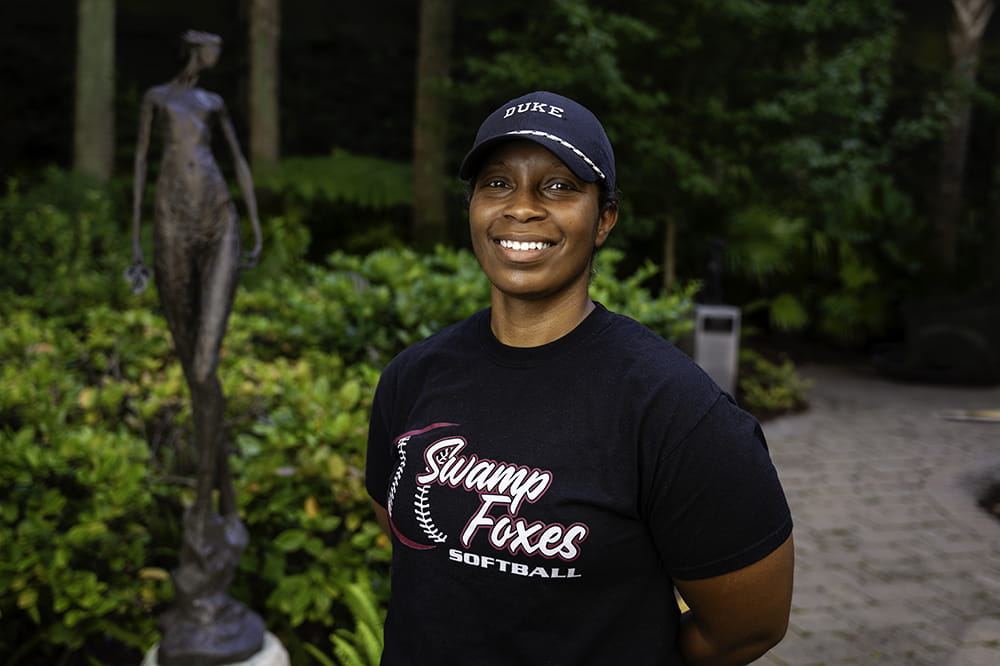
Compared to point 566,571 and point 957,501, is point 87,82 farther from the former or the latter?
point 566,571

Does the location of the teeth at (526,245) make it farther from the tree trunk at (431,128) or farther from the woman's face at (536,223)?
the tree trunk at (431,128)

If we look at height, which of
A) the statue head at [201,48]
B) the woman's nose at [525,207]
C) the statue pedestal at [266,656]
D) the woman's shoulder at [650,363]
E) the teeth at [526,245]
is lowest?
the statue pedestal at [266,656]

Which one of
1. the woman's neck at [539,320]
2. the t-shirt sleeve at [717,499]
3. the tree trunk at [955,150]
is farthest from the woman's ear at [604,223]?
the tree trunk at [955,150]

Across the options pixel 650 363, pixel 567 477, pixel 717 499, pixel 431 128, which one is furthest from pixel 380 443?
pixel 431 128

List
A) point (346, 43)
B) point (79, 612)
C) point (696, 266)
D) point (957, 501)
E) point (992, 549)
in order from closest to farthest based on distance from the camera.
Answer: point (79, 612), point (992, 549), point (957, 501), point (696, 266), point (346, 43)

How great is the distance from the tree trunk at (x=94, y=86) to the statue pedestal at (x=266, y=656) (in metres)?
10.1

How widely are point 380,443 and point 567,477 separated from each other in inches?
22.8

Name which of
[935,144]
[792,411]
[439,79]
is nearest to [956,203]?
[935,144]

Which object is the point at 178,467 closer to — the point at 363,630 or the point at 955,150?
the point at 363,630

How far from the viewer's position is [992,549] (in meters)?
5.25

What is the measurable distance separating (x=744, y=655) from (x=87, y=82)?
12.4m

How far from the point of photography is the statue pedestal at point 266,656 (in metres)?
3.10

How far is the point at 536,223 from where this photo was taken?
1.47 meters

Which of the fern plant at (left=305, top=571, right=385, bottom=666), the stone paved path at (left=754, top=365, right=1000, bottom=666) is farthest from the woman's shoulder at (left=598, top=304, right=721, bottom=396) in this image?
the stone paved path at (left=754, top=365, right=1000, bottom=666)
